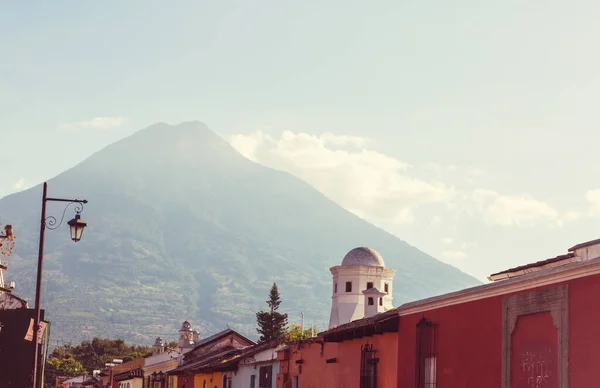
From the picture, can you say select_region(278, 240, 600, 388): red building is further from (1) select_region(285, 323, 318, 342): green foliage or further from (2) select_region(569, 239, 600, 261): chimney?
Result: (1) select_region(285, 323, 318, 342): green foliage

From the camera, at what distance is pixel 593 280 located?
14859 millimetres

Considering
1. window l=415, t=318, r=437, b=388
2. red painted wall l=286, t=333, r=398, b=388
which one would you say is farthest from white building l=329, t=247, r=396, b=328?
window l=415, t=318, r=437, b=388

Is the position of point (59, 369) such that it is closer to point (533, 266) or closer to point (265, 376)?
point (265, 376)

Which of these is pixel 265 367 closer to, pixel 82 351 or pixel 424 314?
pixel 424 314

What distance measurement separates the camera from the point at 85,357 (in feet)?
541

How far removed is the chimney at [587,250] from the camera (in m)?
18.1

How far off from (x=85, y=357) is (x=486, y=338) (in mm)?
153338

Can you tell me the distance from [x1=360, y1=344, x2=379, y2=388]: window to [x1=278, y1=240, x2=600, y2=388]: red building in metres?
0.02

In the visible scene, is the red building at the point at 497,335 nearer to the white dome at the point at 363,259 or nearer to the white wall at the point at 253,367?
the white wall at the point at 253,367

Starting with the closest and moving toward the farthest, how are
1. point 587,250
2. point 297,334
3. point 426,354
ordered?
1. point 587,250
2. point 426,354
3. point 297,334

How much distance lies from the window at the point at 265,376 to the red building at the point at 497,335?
1246cm

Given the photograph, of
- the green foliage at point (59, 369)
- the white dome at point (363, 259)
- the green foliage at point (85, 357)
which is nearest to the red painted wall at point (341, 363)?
the white dome at point (363, 259)

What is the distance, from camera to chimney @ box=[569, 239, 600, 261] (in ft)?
59.3

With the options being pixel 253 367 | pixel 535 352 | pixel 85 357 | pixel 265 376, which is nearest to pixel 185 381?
pixel 253 367
